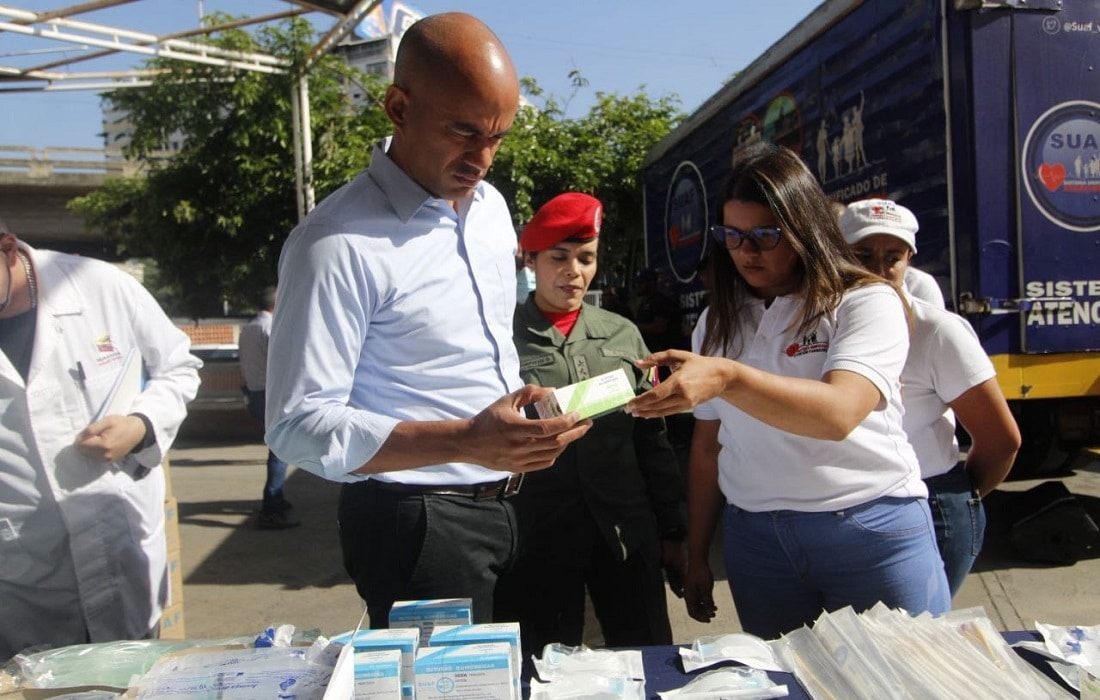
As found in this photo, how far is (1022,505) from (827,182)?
233 centimetres

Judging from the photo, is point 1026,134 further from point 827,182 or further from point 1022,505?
point 1022,505

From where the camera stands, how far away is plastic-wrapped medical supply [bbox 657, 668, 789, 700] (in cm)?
133

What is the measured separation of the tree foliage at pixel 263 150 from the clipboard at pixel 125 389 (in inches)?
292

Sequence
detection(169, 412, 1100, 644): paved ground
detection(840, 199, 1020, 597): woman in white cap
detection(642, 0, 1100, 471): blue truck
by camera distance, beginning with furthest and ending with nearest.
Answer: detection(169, 412, 1100, 644): paved ground
detection(642, 0, 1100, 471): blue truck
detection(840, 199, 1020, 597): woman in white cap

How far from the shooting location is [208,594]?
501 cm

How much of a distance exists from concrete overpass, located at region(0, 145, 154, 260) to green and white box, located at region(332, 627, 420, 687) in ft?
89.2

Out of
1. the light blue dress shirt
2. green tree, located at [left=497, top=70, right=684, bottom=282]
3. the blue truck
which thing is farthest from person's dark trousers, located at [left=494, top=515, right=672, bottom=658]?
green tree, located at [left=497, top=70, right=684, bottom=282]

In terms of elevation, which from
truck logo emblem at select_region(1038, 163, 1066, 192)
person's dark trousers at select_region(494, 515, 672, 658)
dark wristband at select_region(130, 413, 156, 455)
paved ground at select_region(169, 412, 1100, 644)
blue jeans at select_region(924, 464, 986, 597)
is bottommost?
paved ground at select_region(169, 412, 1100, 644)

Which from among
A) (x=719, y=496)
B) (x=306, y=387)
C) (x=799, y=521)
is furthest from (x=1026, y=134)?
(x=306, y=387)

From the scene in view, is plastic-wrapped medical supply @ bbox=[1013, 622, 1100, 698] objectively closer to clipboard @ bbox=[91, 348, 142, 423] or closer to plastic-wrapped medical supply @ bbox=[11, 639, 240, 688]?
plastic-wrapped medical supply @ bbox=[11, 639, 240, 688]

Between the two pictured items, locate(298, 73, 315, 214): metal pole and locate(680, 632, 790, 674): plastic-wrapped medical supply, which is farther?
locate(298, 73, 315, 214): metal pole

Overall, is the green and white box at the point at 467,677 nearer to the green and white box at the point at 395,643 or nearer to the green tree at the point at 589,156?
the green and white box at the point at 395,643

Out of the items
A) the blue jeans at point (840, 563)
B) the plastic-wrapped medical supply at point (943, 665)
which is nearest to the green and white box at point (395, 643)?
the plastic-wrapped medical supply at point (943, 665)

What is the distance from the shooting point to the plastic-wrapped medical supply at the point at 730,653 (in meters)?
1.43
